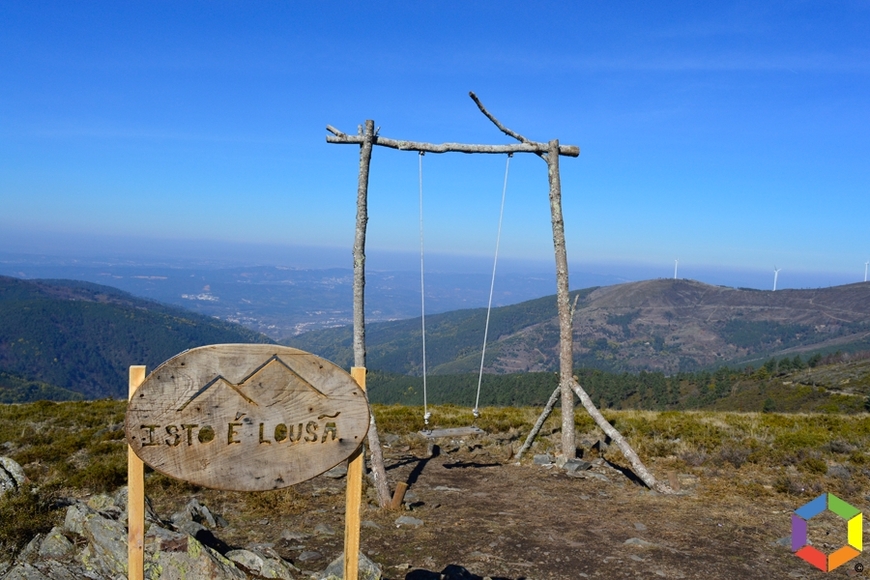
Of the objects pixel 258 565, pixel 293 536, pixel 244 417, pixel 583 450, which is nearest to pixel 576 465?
pixel 583 450

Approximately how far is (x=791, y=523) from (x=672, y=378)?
90160 mm

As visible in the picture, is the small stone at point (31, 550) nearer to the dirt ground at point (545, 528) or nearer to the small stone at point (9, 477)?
the small stone at point (9, 477)

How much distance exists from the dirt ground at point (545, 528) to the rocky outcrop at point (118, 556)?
89cm

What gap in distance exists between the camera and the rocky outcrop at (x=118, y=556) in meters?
4.71

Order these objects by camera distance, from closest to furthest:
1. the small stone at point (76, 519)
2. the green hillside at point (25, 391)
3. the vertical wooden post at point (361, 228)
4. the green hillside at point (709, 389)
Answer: the small stone at point (76, 519), the vertical wooden post at point (361, 228), the green hillside at point (709, 389), the green hillside at point (25, 391)

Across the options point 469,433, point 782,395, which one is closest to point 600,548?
point 469,433

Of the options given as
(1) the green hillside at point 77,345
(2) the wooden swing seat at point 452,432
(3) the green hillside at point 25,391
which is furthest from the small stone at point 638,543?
(1) the green hillside at point 77,345

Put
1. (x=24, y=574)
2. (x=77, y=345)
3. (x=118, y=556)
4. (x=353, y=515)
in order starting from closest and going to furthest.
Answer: (x=353, y=515)
(x=24, y=574)
(x=118, y=556)
(x=77, y=345)

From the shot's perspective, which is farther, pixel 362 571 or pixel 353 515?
pixel 362 571

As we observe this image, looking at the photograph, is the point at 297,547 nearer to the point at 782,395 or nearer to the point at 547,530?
the point at 547,530

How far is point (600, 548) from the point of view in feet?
22.7

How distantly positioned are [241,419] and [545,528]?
5395 mm

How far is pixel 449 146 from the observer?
10.9 m

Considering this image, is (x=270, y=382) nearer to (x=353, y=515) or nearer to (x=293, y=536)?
(x=353, y=515)
